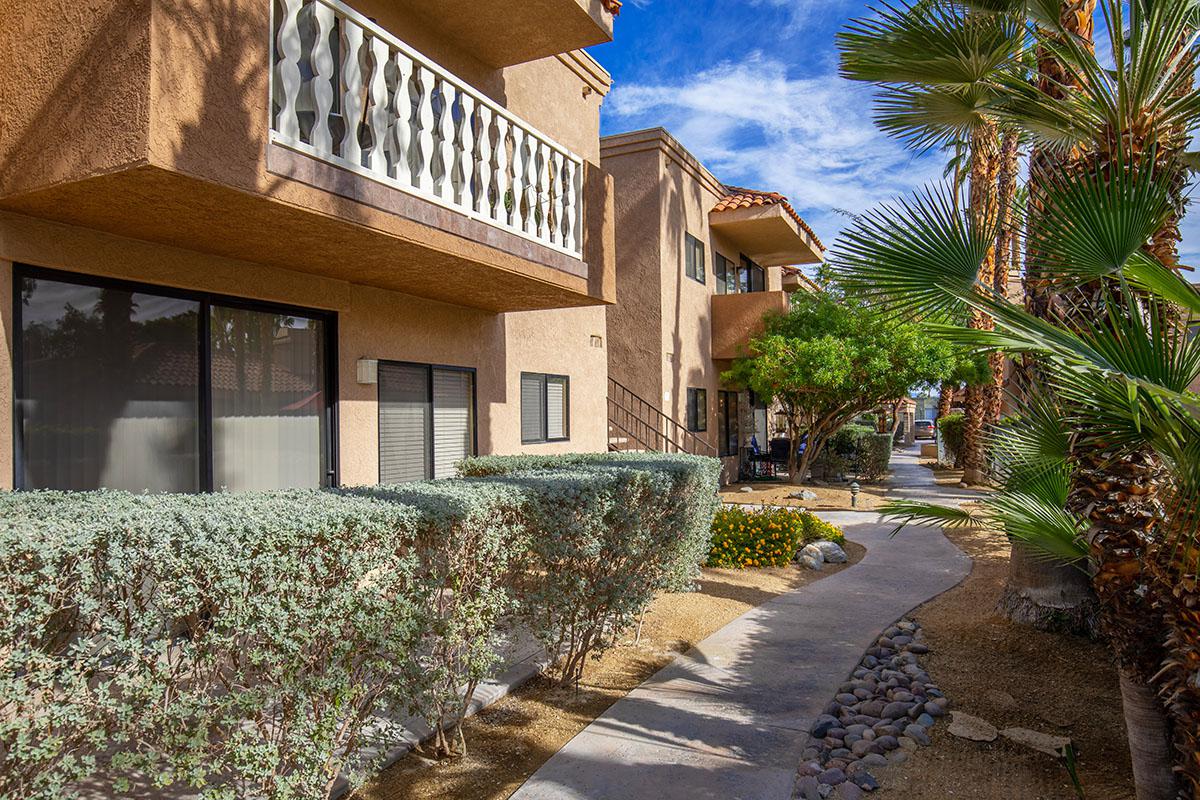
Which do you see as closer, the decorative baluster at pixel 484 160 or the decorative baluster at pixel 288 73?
the decorative baluster at pixel 288 73

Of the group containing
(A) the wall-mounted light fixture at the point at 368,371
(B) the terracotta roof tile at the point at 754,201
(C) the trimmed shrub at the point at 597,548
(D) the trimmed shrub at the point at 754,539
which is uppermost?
(B) the terracotta roof tile at the point at 754,201

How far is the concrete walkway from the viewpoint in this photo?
3988mm

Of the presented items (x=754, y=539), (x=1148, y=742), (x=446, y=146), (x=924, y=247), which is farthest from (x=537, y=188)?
(x=1148, y=742)

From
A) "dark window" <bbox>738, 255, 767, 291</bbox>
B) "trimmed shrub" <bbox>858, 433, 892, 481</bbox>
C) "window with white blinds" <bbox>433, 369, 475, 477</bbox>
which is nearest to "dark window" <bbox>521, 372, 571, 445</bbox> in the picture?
"window with white blinds" <bbox>433, 369, 475, 477</bbox>

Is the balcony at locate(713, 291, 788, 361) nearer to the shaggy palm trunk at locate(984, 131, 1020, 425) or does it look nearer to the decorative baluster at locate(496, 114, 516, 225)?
the shaggy palm trunk at locate(984, 131, 1020, 425)

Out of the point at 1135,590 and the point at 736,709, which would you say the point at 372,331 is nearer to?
the point at 736,709

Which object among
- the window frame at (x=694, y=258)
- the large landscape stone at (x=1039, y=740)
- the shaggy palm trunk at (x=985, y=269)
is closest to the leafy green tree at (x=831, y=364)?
the shaggy palm trunk at (x=985, y=269)

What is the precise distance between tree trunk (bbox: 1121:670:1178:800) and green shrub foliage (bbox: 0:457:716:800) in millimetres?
3384

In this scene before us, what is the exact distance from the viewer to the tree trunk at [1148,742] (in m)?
3.57

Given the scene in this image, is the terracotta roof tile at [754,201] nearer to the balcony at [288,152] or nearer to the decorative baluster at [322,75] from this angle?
the balcony at [288,152]

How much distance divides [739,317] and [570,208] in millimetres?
11484

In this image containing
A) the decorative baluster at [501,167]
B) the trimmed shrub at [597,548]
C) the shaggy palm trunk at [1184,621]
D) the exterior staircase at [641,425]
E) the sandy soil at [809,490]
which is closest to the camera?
the shaggy palm trunk at [1184,621]

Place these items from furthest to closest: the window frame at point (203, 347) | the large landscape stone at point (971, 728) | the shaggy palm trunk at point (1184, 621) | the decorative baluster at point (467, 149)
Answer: the decorative baluster at point (467, 149) < the window frame at point (203, 347) < the large landscape stone at point (971, 728) < the shaggy palm trunk at point (1184, 621)

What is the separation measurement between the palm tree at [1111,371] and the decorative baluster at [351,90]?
377 cm
